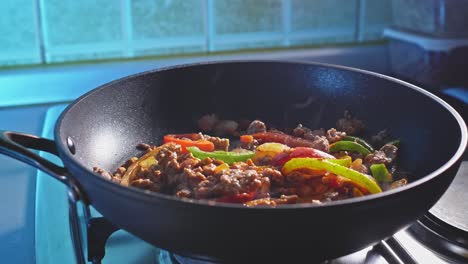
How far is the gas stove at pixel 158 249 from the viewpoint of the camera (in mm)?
738

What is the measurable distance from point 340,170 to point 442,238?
0.61ft

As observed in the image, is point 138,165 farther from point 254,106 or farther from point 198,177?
point 254,106

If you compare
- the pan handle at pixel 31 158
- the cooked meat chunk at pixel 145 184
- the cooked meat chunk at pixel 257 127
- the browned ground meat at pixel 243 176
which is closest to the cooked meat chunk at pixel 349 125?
the browned ground meat at pixel 243 176

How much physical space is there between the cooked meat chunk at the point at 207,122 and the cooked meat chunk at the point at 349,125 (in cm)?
22

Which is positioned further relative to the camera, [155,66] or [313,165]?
[155,66]

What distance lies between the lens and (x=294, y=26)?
152cm

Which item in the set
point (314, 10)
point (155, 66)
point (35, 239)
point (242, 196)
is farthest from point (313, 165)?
point (314, 10)

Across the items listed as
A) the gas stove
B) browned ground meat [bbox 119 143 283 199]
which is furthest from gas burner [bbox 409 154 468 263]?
browned ground meat [bbox 119 143 283 199]

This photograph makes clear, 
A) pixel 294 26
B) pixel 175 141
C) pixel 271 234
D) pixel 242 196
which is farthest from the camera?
pixel 294 26

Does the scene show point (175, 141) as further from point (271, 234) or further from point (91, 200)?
point (271, 234)

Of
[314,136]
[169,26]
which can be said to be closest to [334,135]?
[314,136]

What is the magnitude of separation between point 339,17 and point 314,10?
8cm

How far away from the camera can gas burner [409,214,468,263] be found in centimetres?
76

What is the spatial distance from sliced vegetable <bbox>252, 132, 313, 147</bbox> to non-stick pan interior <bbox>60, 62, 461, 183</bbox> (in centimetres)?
8
